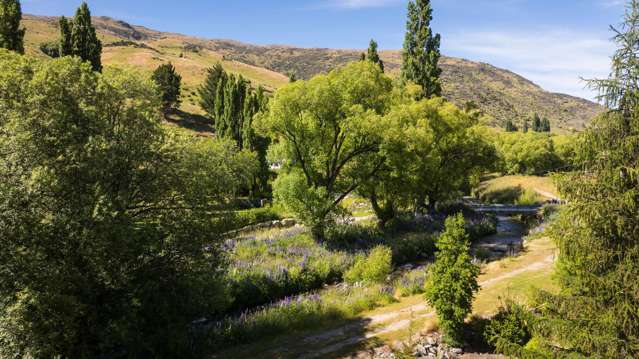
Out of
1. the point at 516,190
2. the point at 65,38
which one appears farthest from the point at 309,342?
the point at 65,38

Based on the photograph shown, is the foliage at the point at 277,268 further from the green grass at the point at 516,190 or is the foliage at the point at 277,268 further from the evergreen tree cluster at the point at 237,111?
the green grass at the point at 516,190

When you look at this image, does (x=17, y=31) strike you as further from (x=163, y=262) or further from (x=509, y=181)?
(x=509, y=181)

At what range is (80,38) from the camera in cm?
5862

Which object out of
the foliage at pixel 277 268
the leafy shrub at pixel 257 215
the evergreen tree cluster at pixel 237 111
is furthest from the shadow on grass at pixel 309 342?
the evergreen tree cluster at pixel 237 111

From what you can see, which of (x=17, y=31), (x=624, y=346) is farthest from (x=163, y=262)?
(x=17, y=31)

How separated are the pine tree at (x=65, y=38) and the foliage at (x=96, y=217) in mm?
57856

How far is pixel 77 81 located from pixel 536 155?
68.9m

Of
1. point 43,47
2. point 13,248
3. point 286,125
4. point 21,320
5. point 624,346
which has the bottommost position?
point 21,320

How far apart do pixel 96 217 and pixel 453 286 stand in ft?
33.3

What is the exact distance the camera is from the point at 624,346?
7.49 metres

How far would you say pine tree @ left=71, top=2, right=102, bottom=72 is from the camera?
58.1 m

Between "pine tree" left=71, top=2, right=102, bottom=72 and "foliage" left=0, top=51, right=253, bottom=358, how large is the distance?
56408mm

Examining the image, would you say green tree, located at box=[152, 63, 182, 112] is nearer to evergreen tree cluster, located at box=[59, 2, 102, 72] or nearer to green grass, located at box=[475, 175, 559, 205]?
evergreen tree cluster, located at box=[59, 2, 102, 72]

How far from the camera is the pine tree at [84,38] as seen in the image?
5812cm
